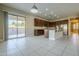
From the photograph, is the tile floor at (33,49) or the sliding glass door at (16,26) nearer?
the tile floor at (33,49)

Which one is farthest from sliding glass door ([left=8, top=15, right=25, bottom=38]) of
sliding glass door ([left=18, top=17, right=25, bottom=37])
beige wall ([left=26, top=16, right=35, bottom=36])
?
beige wall ([left=26, top=16, right=35, bottom=36])

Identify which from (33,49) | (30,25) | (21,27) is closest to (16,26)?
(21,27)

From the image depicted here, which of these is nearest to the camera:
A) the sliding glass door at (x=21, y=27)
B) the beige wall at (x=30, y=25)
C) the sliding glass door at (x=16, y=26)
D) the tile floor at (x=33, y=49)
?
the tile floor at (x=33, y=49)

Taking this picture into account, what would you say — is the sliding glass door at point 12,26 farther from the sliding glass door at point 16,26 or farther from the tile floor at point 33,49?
the tile floor at point 33,49

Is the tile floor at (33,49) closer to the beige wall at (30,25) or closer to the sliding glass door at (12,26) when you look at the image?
the sliding glass door at (12,26)

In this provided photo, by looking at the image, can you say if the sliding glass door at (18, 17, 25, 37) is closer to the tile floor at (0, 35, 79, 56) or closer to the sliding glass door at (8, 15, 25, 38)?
the sliding glass door at (8, 15, 25, 38)

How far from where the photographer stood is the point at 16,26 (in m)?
5.44

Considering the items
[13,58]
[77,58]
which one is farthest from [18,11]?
[77,58]

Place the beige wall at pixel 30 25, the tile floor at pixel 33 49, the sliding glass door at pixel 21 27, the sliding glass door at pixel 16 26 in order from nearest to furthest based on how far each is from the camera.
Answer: the tile floor at pixel 33 49
the sliding glass door at pixel 16 26
the sliding glass door at pixel 21 27
the beige wall at pixel 30 25

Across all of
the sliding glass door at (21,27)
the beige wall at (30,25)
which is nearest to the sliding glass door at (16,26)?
the sliding glass door at (21,27)

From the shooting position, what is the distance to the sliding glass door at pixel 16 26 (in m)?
5.54

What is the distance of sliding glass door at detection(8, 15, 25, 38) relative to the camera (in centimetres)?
554

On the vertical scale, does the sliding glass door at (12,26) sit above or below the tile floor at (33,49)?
above

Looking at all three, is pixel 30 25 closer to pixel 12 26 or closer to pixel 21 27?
pixel 21 27
